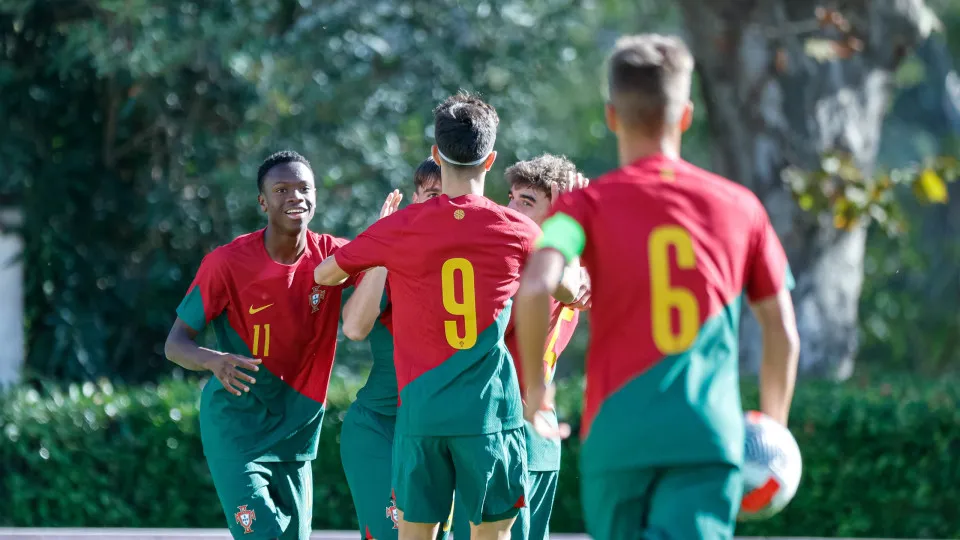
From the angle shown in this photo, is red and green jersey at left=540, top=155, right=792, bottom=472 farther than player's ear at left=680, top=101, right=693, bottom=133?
No

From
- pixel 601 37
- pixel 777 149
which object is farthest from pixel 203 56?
pixel 601 37

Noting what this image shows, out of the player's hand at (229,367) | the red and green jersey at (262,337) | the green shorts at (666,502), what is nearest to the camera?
the green shorts at (666,502)

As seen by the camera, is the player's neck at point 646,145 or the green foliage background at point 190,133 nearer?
the player's neck at point 646,145

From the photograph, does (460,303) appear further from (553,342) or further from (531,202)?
(531,202)

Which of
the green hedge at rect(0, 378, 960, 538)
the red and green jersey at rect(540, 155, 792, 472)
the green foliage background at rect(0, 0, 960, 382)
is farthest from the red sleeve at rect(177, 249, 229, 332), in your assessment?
the green foliage background at rect(0, 0, 960, 382)

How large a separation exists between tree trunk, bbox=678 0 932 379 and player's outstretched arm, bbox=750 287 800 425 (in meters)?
8.60

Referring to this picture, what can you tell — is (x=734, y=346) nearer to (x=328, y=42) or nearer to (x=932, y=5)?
(x=328, y=42)

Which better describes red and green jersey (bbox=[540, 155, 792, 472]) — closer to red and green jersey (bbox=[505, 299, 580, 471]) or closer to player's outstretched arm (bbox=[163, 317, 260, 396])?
red and green jersey (bbox=[505, 299, 580, 471])

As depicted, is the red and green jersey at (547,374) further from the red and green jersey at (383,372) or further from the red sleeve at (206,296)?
the red sleeve at (206,296)

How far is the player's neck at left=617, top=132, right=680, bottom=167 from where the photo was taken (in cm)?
386

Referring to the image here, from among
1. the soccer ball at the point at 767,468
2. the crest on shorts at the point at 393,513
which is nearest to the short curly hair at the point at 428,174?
the crest on shorts at the point at 393,513

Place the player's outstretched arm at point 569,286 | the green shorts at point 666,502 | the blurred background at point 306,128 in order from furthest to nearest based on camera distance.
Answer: the blurred background at point 306,128, the player's outstretched arm at point 569,286, the green shorts at point 666,502

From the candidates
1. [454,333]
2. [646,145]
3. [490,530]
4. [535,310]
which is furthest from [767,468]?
[490,530]

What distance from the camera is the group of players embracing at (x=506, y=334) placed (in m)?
3.67
